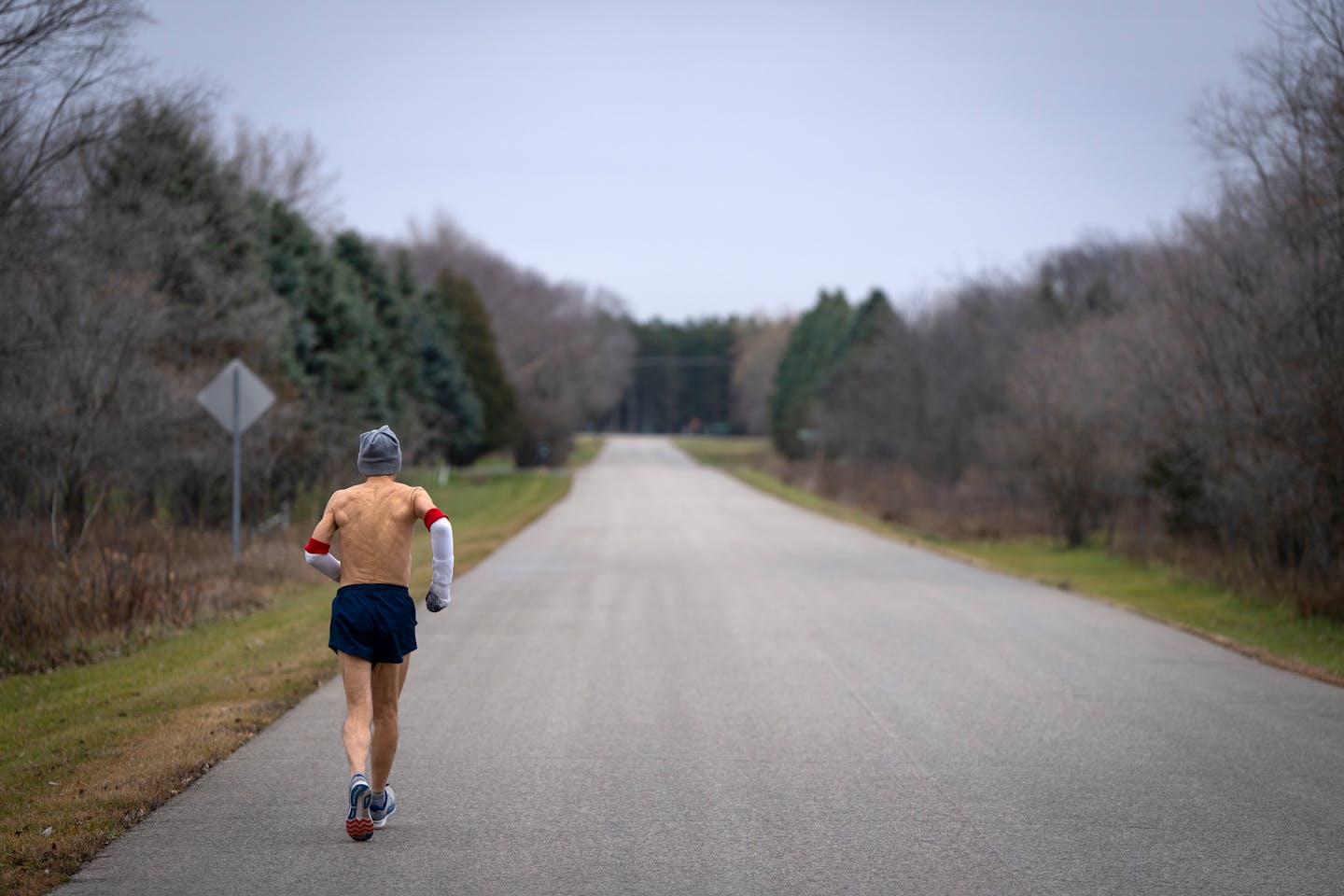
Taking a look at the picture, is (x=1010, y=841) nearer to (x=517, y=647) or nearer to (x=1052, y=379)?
(x=517, y=647)

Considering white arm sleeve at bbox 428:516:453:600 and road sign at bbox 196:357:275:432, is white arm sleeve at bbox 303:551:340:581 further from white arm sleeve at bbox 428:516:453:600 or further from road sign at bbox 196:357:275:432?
road sign at bbox 196:357:275:432

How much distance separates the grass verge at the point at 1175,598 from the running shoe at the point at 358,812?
8786 mm

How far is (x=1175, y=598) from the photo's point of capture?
18.9 m

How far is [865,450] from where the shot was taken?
60.4 meters

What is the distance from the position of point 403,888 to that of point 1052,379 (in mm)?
27872

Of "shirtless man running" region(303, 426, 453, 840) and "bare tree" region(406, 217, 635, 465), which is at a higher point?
"bare tree" region(406, 217, 635, 465)

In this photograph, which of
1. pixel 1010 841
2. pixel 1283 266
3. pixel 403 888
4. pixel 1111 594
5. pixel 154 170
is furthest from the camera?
pixel 154 170

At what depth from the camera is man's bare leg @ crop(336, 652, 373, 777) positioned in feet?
20.6

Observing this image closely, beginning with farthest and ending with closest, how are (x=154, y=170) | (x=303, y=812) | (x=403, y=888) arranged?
(x=154, y=170) → (x=303, y=812) → (x=403, y=888)

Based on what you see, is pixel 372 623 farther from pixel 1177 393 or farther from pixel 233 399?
pixel 1177 393

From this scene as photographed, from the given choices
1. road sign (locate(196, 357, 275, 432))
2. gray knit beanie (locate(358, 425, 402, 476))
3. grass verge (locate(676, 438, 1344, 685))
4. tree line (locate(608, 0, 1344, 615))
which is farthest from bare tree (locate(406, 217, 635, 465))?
gray knit beanie (locate(358, 425, 402, 476))

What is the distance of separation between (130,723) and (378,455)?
3632 millimetres

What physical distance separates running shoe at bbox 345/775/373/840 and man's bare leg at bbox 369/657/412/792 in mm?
181


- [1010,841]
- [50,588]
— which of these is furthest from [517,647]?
[1010,841]
